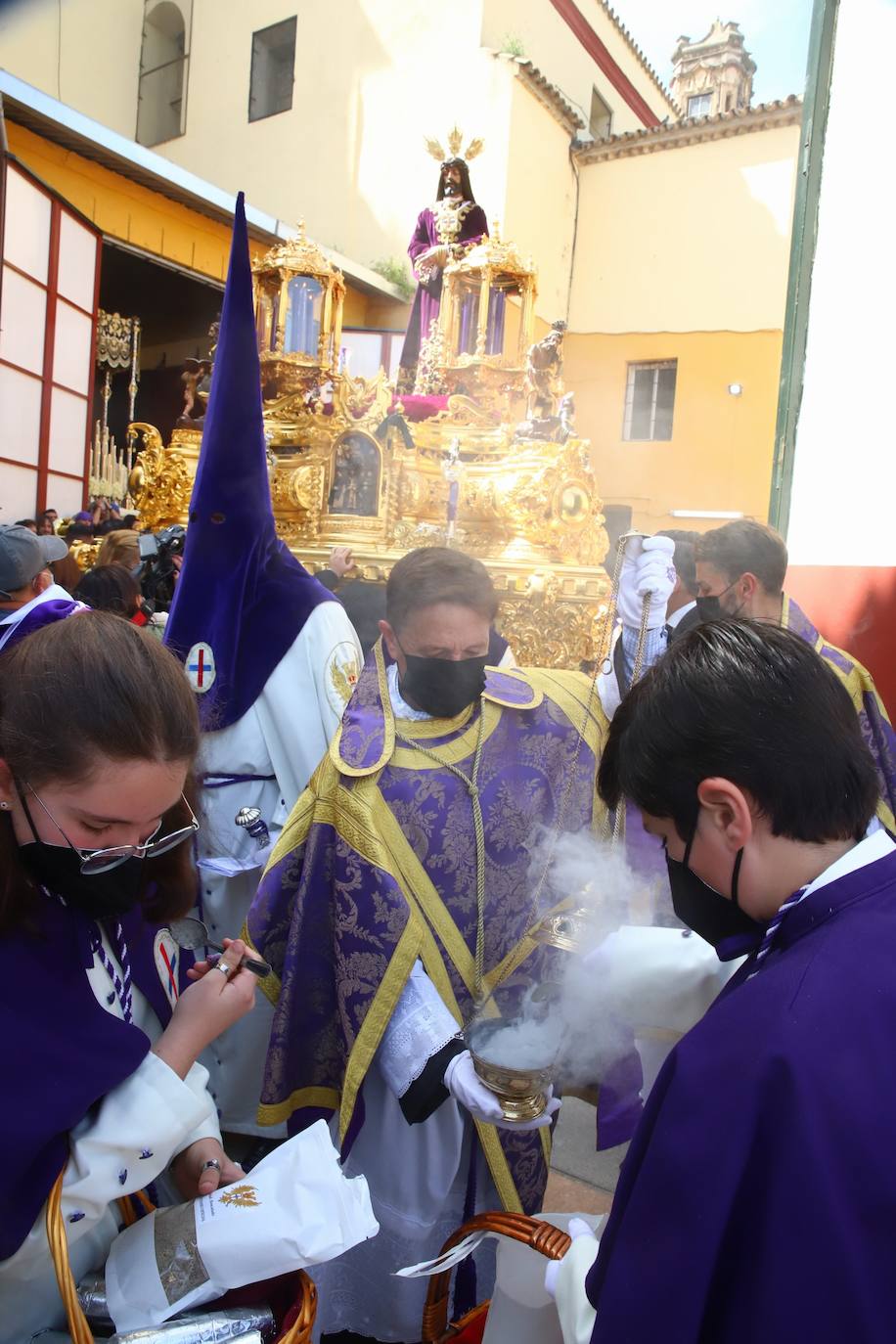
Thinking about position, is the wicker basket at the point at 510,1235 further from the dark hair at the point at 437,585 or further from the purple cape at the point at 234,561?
the purple cape at the point at 234,561

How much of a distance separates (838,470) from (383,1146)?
158 inches

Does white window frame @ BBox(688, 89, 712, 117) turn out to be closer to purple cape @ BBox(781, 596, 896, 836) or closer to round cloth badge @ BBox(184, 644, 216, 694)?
purple cape @ BBox(781, 596, 896, 836)

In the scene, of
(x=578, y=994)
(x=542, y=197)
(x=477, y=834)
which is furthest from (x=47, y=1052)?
(x=542, y=197)

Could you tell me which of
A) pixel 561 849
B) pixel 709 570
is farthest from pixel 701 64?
pixel 561 849

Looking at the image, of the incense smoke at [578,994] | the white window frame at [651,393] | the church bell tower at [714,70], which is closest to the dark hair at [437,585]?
the incense smoke at [578,994]

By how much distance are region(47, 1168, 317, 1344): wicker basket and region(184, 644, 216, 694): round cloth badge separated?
6.42ft

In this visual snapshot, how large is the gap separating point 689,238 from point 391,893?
1637cm

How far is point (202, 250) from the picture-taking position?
1291cm

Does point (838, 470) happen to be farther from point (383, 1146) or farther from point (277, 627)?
point (383, 1146)

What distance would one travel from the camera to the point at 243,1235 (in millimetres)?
1179

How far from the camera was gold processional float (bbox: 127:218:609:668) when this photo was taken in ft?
26.7

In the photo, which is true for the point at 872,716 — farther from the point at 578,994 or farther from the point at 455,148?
the point at 455,148

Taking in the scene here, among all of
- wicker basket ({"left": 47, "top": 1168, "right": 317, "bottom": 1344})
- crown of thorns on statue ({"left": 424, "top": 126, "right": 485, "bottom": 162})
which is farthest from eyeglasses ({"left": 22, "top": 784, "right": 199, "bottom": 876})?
crown of thorns on statue ({"left": 424, "top": 126, "right": 485, "bottom": 162})

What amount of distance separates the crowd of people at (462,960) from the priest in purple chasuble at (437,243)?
29.5 feet
